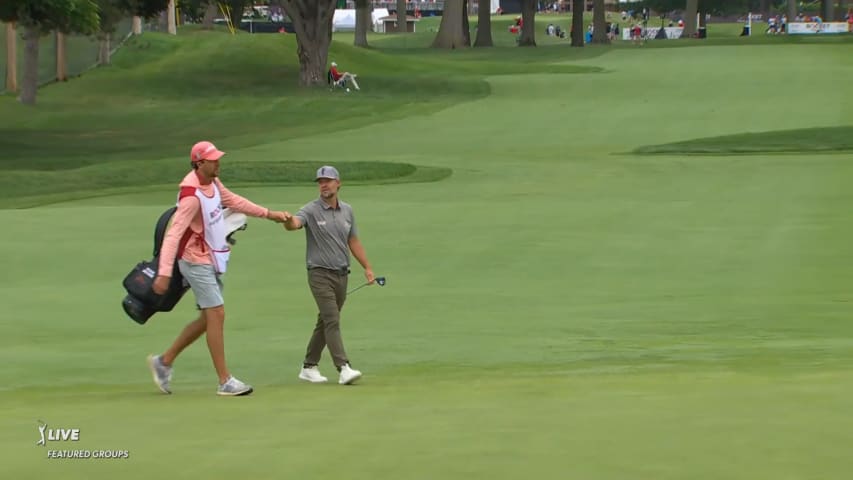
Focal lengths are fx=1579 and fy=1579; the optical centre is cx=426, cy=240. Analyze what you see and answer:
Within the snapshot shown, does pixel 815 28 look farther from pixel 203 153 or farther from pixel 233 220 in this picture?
pixel 203 153

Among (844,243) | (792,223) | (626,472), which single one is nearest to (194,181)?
(626,472)

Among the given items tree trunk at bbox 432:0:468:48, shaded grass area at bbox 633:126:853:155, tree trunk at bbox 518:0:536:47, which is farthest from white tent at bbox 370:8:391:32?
shaded grass area at bbox 633:126:853:155

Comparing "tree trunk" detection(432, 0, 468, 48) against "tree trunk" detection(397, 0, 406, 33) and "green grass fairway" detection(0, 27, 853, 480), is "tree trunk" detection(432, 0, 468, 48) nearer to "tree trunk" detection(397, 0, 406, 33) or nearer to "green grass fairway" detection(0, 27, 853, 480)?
"tree trunk" detection(397, 0, 406, 33)

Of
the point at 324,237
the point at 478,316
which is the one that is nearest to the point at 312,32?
the point at 478,316

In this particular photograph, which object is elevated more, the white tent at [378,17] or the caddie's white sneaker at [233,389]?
the white tent at [378,17]

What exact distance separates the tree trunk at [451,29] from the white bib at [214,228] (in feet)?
260

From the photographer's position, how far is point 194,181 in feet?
34.0

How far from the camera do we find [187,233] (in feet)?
33.8

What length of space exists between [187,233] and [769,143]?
26.1 m

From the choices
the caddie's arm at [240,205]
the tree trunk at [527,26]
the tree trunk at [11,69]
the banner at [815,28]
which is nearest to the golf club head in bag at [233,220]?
the caddie's arm at [240,205]

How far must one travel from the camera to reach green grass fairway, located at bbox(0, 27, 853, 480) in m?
7.87

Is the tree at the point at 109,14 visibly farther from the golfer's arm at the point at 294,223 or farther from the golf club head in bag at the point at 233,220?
the golf club head in bag at the point at 233,220

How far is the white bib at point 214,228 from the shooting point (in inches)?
407

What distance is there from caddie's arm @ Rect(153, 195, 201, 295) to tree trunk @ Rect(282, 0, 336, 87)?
42942 millimetres
